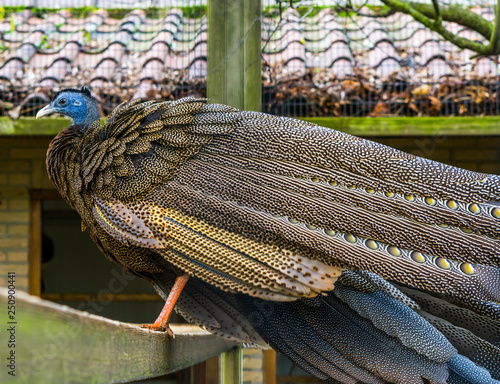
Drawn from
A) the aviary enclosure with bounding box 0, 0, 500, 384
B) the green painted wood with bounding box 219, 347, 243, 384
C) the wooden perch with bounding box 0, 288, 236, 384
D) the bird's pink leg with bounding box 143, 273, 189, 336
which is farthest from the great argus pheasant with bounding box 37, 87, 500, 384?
the aviary enclosure with bounding box 0, 0, 500, 384

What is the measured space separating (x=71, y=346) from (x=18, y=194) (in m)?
2.87

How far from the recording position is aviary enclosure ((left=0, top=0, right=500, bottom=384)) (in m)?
2.73

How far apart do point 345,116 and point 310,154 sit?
58.5 inches

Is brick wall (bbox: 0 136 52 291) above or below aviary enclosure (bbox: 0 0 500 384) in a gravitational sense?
below

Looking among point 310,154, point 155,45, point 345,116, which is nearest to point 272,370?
point 345,116

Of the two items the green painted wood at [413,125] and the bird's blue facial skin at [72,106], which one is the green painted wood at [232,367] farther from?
the green painted wood at [413,125]

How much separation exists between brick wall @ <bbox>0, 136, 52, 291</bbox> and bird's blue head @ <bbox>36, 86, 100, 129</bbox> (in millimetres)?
1447

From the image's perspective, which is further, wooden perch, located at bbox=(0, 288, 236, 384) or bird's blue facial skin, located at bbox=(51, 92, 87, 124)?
bird's blue facial skin, located at bbox=(51, 92, 87, 124)

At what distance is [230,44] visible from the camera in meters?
1.58

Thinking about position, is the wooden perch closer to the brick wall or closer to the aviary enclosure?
the aviary enclosure

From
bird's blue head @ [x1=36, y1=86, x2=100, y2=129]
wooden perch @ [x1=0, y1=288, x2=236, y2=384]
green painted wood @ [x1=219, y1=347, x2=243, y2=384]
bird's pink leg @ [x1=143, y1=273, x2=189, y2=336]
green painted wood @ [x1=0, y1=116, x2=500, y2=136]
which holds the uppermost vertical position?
bird's blue head @ [x1=36, y1=86, x2=100, y2=129]

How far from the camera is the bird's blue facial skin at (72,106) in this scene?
194 cm

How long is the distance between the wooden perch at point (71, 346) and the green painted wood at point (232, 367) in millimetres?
629

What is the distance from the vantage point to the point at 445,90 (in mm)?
3010
